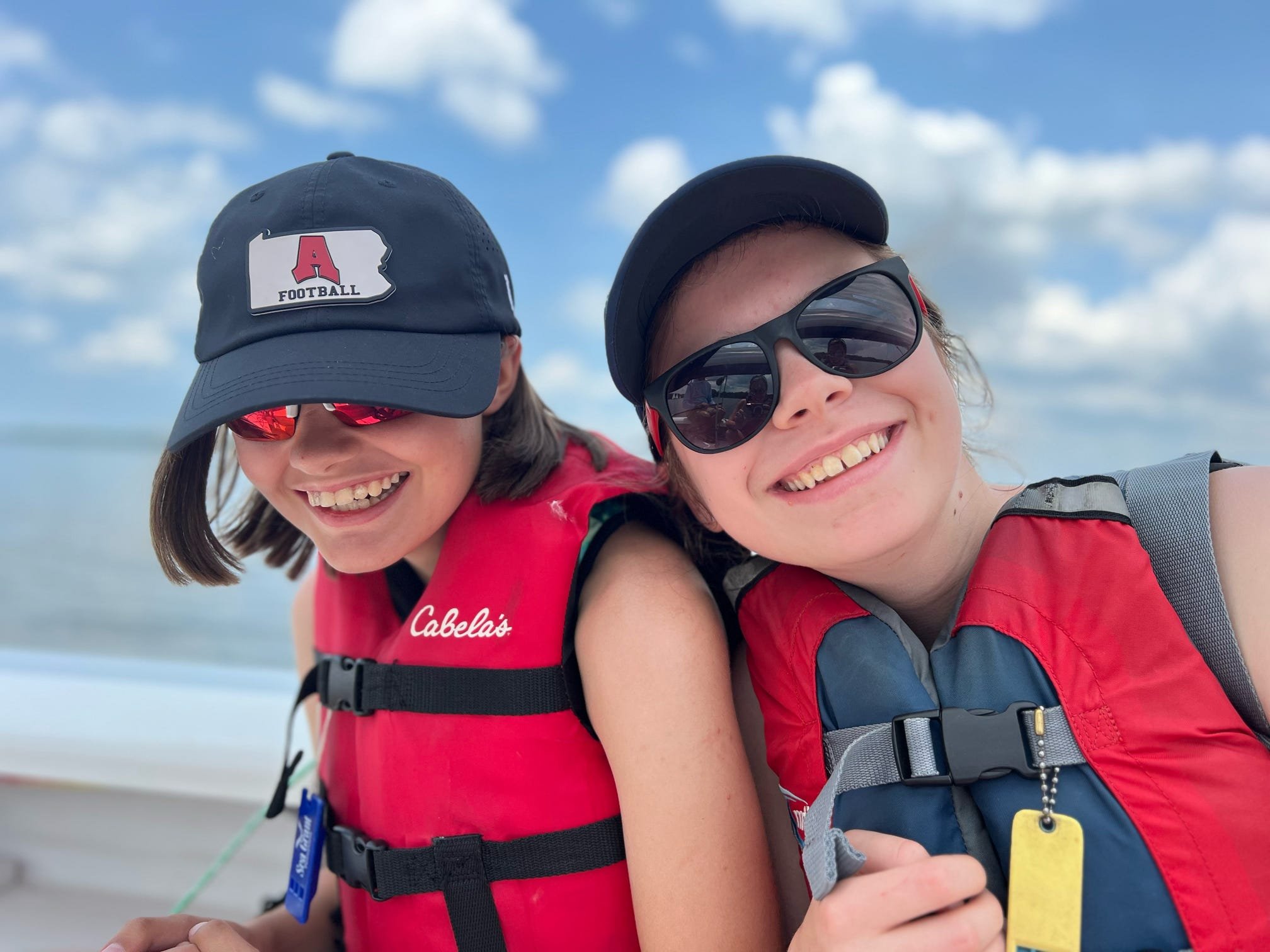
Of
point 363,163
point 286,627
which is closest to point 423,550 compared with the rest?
point 363,163

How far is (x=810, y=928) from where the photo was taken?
3.38ft

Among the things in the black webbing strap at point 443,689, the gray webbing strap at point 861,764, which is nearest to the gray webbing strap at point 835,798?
the gray webbing strap at point 861,764

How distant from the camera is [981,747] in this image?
109 cm

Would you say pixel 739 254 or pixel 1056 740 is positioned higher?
pixel 739 254

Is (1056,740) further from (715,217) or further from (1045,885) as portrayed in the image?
(715,217)

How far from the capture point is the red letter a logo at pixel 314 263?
138 cm

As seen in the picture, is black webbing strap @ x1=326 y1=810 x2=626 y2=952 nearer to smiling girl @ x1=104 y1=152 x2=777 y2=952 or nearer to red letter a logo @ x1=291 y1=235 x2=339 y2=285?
smiling girl @ x1=104 y1=152 x2=777 y2=952

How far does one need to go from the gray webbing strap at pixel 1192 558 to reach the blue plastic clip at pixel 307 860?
1.50 meters

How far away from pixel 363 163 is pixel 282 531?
0.88 metres

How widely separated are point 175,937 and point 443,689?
2.21 feet

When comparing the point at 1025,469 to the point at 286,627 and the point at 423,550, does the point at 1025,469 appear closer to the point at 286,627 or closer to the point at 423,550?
the point at 423,550

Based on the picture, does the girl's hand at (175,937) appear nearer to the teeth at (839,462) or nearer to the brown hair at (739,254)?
the brown hair at (739,254)

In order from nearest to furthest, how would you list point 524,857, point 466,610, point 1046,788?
point 1046,788, point 524,857, point 466,610

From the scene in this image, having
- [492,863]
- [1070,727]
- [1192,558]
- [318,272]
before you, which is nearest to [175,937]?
[492,863]
